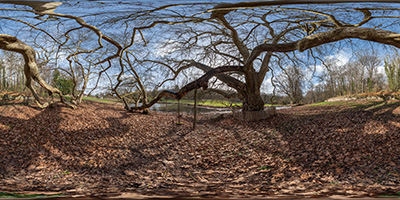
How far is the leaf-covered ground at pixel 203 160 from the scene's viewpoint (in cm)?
123

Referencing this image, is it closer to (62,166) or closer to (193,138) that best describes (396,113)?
(193,138)

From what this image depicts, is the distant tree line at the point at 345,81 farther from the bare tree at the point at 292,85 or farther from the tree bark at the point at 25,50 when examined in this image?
the tree bark at the point at 25,50

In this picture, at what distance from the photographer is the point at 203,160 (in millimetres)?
2160

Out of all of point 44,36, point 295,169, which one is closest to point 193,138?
point 295,169

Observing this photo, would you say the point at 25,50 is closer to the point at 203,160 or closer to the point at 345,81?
the point at 203,160

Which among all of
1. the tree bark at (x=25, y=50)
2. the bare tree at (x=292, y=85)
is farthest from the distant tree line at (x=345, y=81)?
the tree bark at (x=25, y=50)

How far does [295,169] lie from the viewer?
6.22ft

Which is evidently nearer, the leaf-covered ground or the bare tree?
the leaf-covered ground

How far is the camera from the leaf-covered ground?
1.23 metres

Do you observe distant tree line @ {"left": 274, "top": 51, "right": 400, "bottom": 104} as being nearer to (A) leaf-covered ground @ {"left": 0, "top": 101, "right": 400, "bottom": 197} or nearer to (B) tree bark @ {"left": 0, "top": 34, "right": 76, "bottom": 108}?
(A) leaf-covered ground @ {"left": 0, "top": 101, "right": 400, "bottom": 197}

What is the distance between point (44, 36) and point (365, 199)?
335cm

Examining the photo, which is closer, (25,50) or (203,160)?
(203,160)

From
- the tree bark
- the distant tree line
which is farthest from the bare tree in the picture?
the tree bark

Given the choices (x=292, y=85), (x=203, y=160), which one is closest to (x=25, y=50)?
(x=203, y=160)
